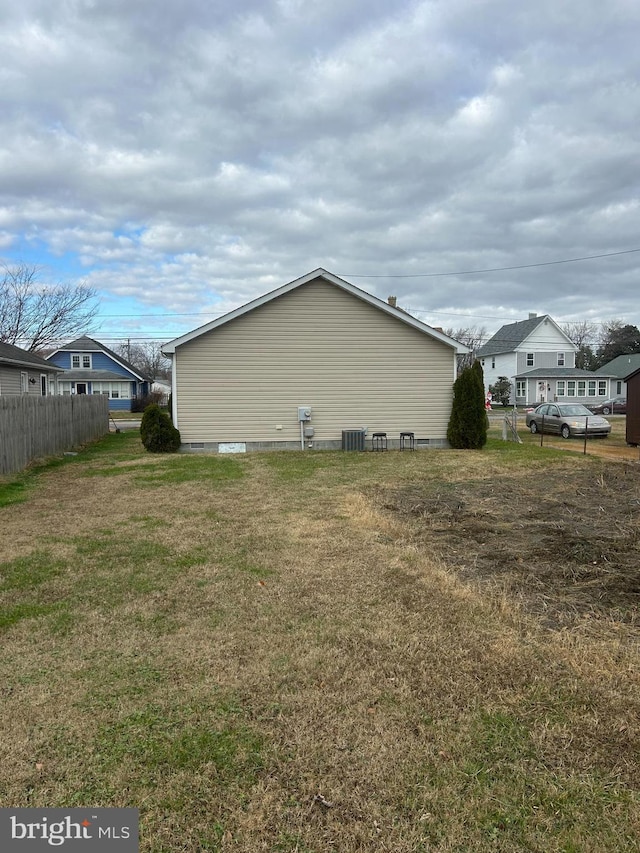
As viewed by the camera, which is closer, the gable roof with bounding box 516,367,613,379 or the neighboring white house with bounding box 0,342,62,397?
the neighboring white house with bounding box 0,342,62,397

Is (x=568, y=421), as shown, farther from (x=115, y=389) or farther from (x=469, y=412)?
(x=115, y=389)

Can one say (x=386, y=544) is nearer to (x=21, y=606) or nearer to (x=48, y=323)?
(x=21, y=606)

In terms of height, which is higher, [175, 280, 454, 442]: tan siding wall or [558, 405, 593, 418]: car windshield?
[175, 280, 454, 442]: tan siding wall

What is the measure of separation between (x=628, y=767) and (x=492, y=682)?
80cm

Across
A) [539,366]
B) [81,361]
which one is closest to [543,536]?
[81,361]

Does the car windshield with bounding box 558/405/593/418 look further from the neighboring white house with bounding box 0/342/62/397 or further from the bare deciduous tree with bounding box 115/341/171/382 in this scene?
the bare deciduous tree with bounding box 115/341/171/382

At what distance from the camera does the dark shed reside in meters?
16.8

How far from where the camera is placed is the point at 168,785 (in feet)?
7.47

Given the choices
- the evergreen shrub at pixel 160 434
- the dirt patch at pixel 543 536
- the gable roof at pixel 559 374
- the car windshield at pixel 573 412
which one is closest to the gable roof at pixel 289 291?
the evergreen shrub at pixel 160 434

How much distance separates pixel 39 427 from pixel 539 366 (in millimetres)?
42006

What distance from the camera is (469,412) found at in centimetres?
1525

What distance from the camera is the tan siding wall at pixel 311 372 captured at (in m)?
14.7

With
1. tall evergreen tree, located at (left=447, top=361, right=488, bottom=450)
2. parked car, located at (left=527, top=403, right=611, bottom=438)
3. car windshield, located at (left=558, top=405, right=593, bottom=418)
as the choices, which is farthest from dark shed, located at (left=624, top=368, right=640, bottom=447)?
tall evergreen tree, located at (left=447, top=361, right=488, bottom=450)

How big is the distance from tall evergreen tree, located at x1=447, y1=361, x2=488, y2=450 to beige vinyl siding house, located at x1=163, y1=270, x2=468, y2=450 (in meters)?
0.62
